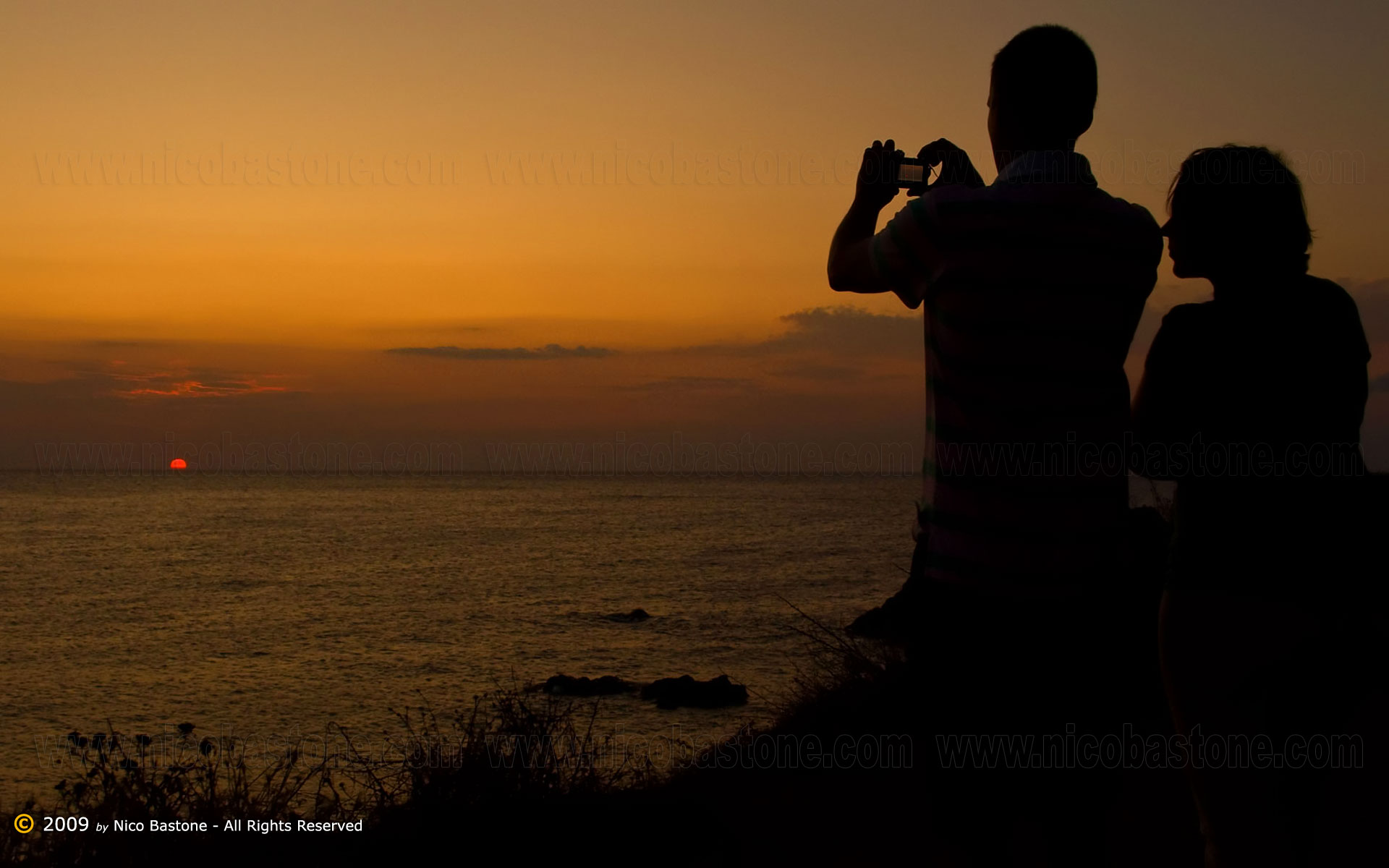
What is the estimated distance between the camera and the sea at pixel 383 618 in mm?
17031

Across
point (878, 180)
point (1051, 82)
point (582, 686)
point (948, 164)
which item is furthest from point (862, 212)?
point (582, 686)

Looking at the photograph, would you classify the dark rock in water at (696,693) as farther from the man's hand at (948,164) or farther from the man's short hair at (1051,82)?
the man's short hair at (1051,82)

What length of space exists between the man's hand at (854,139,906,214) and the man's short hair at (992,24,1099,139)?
25 centimetres

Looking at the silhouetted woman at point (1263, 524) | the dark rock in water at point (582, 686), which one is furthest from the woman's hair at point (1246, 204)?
the dark rock in water at point (582, 686)

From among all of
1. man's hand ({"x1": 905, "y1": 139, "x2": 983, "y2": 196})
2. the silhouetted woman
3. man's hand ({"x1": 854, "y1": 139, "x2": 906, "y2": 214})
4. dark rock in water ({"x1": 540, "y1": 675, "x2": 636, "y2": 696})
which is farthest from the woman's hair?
dark rock in water ({"x1": 540, "y1": 675, "x2": 636, "y2": 696})

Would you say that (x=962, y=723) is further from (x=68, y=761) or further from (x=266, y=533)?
(x=266, y=533)

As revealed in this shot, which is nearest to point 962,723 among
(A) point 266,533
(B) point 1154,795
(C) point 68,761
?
(B) point 1154,795

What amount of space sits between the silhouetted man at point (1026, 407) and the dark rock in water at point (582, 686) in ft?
53.3

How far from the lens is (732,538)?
57.2 meters

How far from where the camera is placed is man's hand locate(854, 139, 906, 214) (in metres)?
2.12

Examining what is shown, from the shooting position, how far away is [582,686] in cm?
1794

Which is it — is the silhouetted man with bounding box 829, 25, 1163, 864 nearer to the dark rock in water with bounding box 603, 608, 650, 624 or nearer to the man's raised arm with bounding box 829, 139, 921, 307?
the man's raised arm with bounding box 829, 139, 921, 307

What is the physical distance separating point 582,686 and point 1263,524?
661 inches

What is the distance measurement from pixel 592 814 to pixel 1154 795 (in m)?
2.93
